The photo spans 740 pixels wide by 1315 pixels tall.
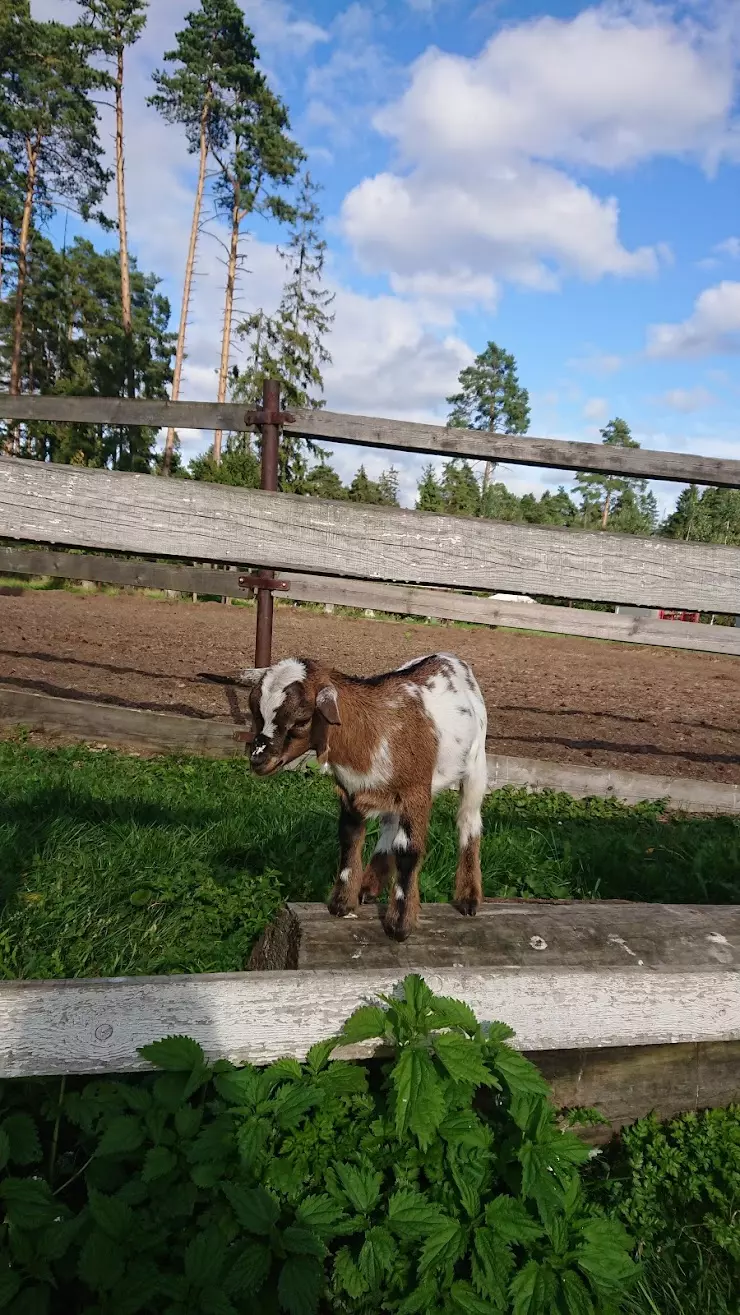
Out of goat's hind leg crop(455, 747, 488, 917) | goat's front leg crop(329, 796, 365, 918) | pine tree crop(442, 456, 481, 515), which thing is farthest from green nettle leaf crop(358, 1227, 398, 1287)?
pine tree crop(442, 456, 481, 515)

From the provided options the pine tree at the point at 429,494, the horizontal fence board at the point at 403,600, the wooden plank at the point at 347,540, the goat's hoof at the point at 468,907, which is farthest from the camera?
the pine tree at the point at 429,494

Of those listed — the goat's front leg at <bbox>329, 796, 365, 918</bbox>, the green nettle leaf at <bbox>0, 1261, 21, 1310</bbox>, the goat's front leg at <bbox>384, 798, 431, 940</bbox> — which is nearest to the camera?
the green nettle leaf at <bbox>0, 1261, 21, 1310</bbox>

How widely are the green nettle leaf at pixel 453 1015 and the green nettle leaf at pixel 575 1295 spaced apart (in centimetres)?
52

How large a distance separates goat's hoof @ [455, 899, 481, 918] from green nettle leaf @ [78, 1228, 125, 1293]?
1217 millimetres

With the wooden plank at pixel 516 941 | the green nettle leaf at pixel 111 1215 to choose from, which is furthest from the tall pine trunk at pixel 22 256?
the green nettle leaf at pixel 111 1215

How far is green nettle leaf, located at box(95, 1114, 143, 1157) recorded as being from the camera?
1676 millimetres

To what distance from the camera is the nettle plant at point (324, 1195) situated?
1.56 m

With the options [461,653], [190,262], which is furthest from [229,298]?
[461,653]

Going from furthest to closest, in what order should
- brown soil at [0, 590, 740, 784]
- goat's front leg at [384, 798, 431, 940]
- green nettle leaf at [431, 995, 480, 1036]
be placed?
brown soil at [0, 590, 740, 784] < goat's front leg at [384, 798, 431, 940] < green nettle leaf at [431, 995, 480, 1036]

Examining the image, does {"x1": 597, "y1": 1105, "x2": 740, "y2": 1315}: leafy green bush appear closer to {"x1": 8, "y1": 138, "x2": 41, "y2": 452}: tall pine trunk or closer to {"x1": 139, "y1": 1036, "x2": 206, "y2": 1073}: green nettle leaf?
{"x1": 139, "y1": 1036, "x2": 206, "y2": 1073}: green nettle leaf

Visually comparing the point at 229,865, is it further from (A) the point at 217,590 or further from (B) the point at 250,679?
(A) the point at 217,590

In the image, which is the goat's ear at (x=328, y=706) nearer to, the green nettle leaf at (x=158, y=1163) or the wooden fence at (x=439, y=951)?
the wooden fence at (x=439, y=951)

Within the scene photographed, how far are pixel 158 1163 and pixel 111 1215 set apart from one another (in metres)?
0.13

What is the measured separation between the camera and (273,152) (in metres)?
24.7
